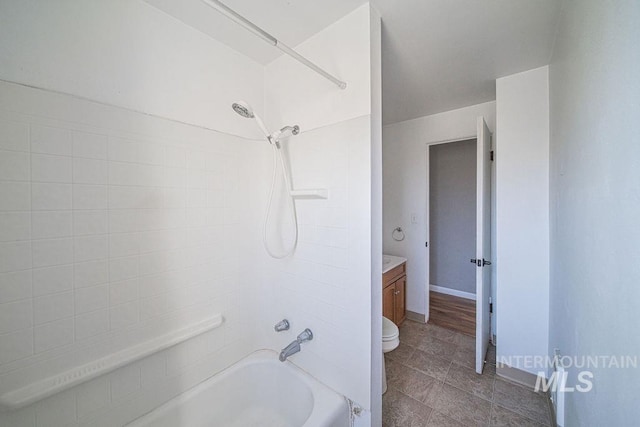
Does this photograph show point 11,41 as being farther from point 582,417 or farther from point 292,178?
point 582,417

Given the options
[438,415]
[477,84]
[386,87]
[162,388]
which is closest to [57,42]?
[162,388]

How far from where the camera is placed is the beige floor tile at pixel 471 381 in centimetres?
166

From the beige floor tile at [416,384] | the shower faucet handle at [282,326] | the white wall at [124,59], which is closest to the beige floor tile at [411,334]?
the beige floor tile at [416,384]

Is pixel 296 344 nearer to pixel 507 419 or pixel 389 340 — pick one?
pixel 389 340

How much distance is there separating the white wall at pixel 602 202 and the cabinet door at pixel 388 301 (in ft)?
4.12

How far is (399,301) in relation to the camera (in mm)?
2545

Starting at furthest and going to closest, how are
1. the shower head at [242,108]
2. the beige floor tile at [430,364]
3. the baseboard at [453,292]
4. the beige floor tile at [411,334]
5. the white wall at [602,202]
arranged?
the baseboard at [453,292] → the beige floor tile at [411,334] → the beige floor tile at [430,364] → the shower head at [242,108] → the white wall at [602,202]

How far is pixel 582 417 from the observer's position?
0.81 meters

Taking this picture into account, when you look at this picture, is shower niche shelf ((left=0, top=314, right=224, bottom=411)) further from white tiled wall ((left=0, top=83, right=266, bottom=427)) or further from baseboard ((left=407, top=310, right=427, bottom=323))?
baseboard ((left=407, top=310, right=427, bottom=323))

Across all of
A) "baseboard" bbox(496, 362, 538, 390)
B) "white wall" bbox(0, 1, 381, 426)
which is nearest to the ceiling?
"white wall" bbox(0, 1, 381, 426)

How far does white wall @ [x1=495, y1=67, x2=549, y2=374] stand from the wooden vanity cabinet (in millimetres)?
884

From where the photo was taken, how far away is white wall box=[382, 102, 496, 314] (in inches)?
101

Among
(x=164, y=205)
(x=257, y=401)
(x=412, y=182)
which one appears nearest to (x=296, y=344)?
(x=257, y=401)

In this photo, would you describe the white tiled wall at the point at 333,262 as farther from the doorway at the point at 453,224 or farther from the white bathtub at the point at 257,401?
the doorway at the point at 453,224
